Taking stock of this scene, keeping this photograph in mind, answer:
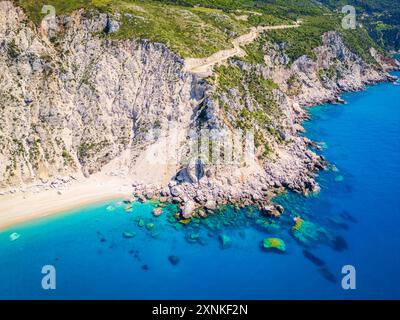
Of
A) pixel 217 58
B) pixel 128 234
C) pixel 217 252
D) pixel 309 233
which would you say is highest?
pixel 217 58

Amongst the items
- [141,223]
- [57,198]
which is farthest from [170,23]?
[141,223]

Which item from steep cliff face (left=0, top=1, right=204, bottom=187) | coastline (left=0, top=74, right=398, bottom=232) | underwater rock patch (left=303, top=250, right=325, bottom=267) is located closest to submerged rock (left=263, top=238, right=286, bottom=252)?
underwater rock patch (left=303, top=250, right=325, bottom=267)

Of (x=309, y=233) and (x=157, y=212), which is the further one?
(x=157, y=212)

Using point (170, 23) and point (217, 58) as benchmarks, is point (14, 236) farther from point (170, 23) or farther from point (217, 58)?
point (170, 23)

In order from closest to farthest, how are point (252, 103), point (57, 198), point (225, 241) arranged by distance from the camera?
1. point (225, 241)
2. point (57, 198)
3. point (252, 103)

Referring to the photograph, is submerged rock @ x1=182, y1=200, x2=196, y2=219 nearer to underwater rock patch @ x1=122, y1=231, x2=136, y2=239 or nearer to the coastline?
the coastline

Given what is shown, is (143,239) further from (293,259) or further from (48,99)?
(48,99)

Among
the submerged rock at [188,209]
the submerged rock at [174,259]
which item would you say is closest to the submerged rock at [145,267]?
the submerged rock at [174,259]
